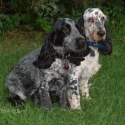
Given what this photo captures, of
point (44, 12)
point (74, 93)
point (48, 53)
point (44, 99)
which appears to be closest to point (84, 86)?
point (74, 93)

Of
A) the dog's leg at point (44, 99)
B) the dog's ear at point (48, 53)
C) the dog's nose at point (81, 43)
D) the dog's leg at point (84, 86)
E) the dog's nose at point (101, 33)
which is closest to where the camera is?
the dog's nose at point (81, 43)

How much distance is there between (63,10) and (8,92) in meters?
2.90

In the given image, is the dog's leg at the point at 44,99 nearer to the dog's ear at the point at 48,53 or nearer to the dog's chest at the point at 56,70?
the dog's chest at the point at 56,70

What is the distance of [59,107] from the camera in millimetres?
4594

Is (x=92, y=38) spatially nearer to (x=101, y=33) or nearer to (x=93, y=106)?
(x=101, y=33)

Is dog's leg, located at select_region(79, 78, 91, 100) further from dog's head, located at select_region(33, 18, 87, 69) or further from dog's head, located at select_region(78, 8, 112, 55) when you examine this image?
dog's head, located at select_region(33, 18, 87, 69)

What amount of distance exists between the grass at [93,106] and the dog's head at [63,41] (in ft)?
1.99

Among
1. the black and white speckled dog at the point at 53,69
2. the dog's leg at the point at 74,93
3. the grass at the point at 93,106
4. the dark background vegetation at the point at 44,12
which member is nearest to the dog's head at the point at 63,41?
the black and white speckled dog at the point at 53,69

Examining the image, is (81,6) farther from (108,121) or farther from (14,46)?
(108,121)

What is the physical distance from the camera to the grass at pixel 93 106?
4.19 meters

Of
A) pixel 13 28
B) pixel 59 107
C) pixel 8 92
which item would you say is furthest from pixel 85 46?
pixel 13 28

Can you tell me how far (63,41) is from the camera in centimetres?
427

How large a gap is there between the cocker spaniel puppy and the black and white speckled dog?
0.91ft

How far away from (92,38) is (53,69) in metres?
0.71
